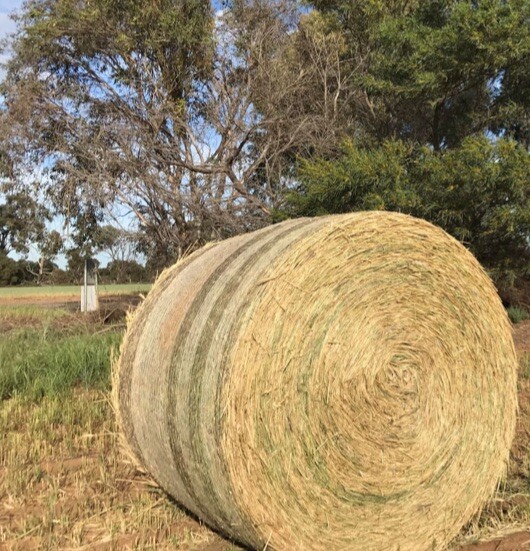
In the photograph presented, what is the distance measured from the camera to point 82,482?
4.14m

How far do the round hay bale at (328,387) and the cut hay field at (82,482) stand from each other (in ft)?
0.62

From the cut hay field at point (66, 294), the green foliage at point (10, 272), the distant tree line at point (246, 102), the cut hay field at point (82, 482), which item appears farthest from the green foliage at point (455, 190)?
the green foliage at point (10, 272)

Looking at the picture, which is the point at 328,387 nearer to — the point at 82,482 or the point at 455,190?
the point at 82,482

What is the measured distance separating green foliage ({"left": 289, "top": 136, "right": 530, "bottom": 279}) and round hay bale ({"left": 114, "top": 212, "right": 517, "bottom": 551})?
5872mm

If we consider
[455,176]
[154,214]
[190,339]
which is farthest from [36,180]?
[190,339]

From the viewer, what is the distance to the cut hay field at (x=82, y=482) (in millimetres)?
3416

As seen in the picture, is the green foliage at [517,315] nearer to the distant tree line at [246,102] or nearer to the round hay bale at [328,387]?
the distant tree line at [246,102]

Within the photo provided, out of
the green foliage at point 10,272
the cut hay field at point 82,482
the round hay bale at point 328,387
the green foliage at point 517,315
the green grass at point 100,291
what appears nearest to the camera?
the round hay bale at point 328,387

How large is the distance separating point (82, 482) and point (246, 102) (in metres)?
12.5

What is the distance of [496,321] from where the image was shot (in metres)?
3.87

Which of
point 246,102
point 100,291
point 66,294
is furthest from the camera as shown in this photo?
point 66,294

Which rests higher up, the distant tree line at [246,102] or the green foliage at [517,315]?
the distant tree line at [246,102]

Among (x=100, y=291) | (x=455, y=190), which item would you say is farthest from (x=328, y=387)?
(x=100, y=291)

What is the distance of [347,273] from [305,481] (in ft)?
3.54
